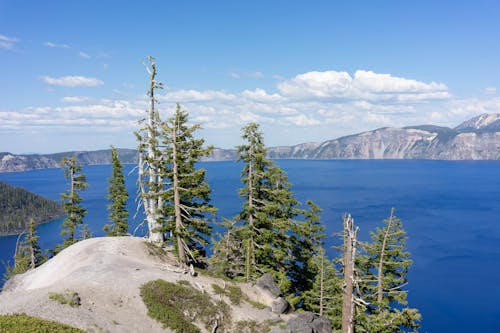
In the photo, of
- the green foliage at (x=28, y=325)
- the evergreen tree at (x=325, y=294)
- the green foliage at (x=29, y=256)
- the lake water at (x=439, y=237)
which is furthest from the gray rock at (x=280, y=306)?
the green foliage at (x=29, y=256)

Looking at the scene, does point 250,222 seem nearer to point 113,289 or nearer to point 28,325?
point 113,289

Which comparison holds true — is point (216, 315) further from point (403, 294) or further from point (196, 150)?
point (403, 294)

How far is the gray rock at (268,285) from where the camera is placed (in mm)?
27453

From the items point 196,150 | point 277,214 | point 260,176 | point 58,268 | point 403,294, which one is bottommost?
point 403,294

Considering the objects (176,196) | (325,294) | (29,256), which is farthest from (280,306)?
(29,256)

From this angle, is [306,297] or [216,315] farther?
[306,297]

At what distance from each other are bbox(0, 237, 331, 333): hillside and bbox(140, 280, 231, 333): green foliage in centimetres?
37

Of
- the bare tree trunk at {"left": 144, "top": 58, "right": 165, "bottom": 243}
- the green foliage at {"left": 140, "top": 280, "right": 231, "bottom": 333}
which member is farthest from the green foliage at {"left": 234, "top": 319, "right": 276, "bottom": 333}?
the bare tree trunk at {"left": 144, "top": 58, "right": 165, "bottom": 243}

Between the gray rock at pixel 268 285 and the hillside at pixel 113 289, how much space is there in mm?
317

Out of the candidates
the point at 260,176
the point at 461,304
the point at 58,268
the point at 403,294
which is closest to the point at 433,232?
the point at 461,304

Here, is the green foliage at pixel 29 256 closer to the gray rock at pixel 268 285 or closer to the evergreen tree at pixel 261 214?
the evergreen tree at pixel 261 214

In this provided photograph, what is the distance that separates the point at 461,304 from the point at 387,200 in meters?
103

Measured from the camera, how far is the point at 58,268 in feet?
88.5

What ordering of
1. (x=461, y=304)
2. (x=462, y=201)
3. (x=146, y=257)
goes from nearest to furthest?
1. (x=146, y=257)
2. (x=461, y=304)
3. (x=462, y=201)
